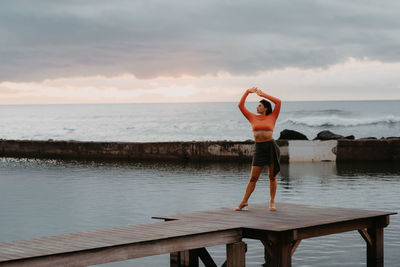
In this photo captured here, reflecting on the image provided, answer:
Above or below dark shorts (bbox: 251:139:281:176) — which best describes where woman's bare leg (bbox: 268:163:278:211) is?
below

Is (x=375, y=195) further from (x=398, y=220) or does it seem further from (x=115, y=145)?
(x=115, y=145)

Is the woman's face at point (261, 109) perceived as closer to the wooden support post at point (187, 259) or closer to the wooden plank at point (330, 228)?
the wooden plank at point (330, 228)

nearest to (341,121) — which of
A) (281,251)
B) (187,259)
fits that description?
(187,259)

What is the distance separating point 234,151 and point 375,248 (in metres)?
19.7

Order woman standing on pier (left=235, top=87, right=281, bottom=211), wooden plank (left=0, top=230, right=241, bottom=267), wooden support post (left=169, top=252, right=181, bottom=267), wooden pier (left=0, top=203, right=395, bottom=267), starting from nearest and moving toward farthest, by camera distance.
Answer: wooden plank (left=0, top=230, right=241, bottom=267)
wooden pier (left=0, top=203, right=395, bottom=267)
wooden support post (left=169, top=252, right=181, bottom=267)
woman standing on pier (left=235, top=87, right=281, bottom=211)

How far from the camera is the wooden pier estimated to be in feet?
24.2

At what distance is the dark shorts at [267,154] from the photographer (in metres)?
10.1

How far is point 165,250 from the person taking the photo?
805cm

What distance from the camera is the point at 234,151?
98.2 feet

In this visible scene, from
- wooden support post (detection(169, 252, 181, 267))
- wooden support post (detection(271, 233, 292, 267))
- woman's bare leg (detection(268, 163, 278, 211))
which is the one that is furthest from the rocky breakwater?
wooden support post (detection(271, 233, 292, 267))

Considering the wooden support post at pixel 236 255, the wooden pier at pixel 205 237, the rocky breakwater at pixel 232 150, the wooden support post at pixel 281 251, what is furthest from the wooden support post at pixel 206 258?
the rocky breakwater at pixel 232 150

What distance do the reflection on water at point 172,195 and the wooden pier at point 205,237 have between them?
672 millimetres

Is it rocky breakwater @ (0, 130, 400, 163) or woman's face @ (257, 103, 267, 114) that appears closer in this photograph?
woman's face @ (257, 103, 267, 114)

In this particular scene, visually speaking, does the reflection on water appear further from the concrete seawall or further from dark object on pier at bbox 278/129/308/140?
dark object on pier at bbox 278/129/308/140
